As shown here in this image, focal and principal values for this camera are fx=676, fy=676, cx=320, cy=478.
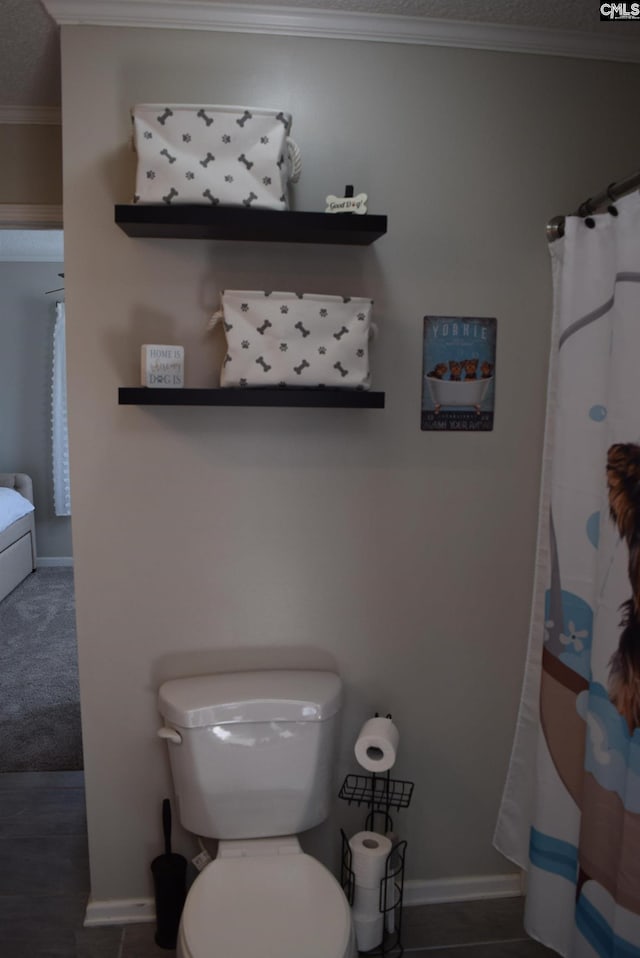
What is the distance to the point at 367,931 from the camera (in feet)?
5.95

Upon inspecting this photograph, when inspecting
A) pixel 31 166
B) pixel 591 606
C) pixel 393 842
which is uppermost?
pixel 31 166

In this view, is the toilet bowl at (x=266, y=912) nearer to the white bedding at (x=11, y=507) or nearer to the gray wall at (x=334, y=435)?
the gray wall at (x=334, y=435)

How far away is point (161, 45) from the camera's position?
5.54 feet

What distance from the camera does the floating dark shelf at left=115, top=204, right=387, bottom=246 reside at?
157 cm

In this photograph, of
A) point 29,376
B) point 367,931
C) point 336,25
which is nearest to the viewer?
point 336,25

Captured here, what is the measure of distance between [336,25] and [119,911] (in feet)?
8.14

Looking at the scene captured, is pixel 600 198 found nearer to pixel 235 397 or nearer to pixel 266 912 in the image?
pixel 235 397

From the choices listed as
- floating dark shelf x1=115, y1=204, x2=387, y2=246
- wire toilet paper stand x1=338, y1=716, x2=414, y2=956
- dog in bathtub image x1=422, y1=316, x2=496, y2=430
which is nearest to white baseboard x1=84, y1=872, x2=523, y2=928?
wire toilet paper stand x1=338, y1=716, x2=414, y2=956

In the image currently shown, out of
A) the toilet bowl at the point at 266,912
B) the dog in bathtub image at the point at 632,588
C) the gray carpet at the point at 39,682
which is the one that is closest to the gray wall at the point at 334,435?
the toilet bowl at the point at 266,912

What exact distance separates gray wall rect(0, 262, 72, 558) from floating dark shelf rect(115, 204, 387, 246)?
4.22m

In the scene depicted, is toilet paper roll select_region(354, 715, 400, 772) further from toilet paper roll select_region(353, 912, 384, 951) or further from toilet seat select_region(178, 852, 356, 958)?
toilet paper roll select_region(353, 912, 384, 951)

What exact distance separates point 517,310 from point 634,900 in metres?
1.41

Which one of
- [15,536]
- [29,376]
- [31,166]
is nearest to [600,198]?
[31,166]

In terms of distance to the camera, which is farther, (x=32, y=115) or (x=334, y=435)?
(x=32, y=115)
